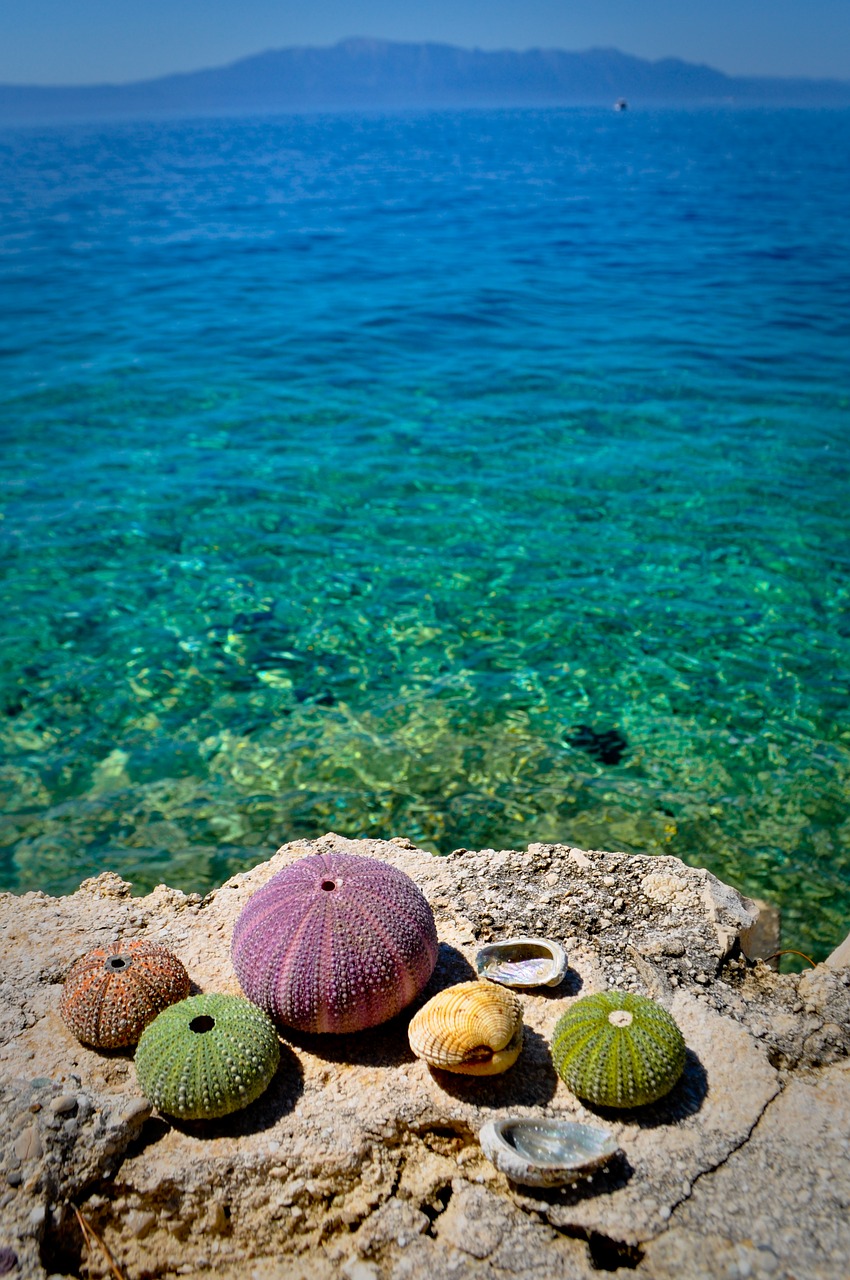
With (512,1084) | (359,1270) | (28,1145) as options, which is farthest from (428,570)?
(359,1270)

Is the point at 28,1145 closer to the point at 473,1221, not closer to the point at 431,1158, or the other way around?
the point at 431,1158

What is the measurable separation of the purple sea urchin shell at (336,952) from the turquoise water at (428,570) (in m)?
2.49

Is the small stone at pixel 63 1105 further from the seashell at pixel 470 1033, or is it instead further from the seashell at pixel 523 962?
the seashell at pixel 523 962

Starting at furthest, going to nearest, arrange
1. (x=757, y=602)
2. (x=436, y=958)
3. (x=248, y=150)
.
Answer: (x=248, y=150), (x=757, y=602), (x=436, y=958)

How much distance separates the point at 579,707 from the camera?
8797 millimetres

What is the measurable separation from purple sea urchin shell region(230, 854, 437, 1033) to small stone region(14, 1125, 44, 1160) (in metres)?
1.07

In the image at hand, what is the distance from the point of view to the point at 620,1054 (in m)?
4.18

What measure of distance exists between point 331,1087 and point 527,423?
12.7 meters

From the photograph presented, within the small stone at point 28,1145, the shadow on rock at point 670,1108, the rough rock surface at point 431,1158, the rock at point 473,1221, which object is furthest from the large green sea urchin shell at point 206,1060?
the shadow on rock at point 670,1108

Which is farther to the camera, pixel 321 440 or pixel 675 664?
pixel 321 440

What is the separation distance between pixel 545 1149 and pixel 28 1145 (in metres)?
2.13

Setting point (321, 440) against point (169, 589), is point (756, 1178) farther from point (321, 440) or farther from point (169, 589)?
point (321, 440)

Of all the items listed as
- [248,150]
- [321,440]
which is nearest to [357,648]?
[321,440]

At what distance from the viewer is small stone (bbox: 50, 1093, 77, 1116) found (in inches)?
160
